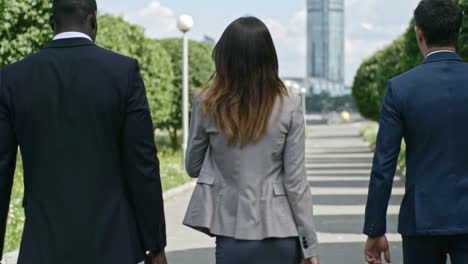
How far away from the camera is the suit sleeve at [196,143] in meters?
4.05

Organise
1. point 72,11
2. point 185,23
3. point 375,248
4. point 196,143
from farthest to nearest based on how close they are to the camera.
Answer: point 185,23, point 375,248, point 196,143, point 72,11

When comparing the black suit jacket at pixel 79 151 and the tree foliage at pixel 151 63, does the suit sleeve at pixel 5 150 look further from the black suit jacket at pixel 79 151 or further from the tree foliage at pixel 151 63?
the tree foliage at pixel 151 63

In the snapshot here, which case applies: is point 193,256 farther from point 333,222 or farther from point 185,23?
point 185,23

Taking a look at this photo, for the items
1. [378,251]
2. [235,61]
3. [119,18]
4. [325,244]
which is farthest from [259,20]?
[119,18]

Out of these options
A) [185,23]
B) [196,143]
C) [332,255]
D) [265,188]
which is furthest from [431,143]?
[185,23]

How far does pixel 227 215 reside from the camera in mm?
3982

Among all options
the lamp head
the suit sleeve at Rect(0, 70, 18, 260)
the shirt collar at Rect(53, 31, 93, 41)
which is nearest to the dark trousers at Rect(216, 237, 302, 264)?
the suit sleeve at Rect(0, 70, 18, 260)

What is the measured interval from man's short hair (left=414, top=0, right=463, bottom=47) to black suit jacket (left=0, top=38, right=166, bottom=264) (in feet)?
4.33

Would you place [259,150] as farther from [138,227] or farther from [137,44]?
[137,44]

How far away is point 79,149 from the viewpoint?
12.2 feet

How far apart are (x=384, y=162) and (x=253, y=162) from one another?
24.6 inches

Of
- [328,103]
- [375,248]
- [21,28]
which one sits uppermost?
[21,28]

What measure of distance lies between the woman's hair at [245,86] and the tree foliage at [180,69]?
971 inches

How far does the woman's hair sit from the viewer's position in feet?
12.9
